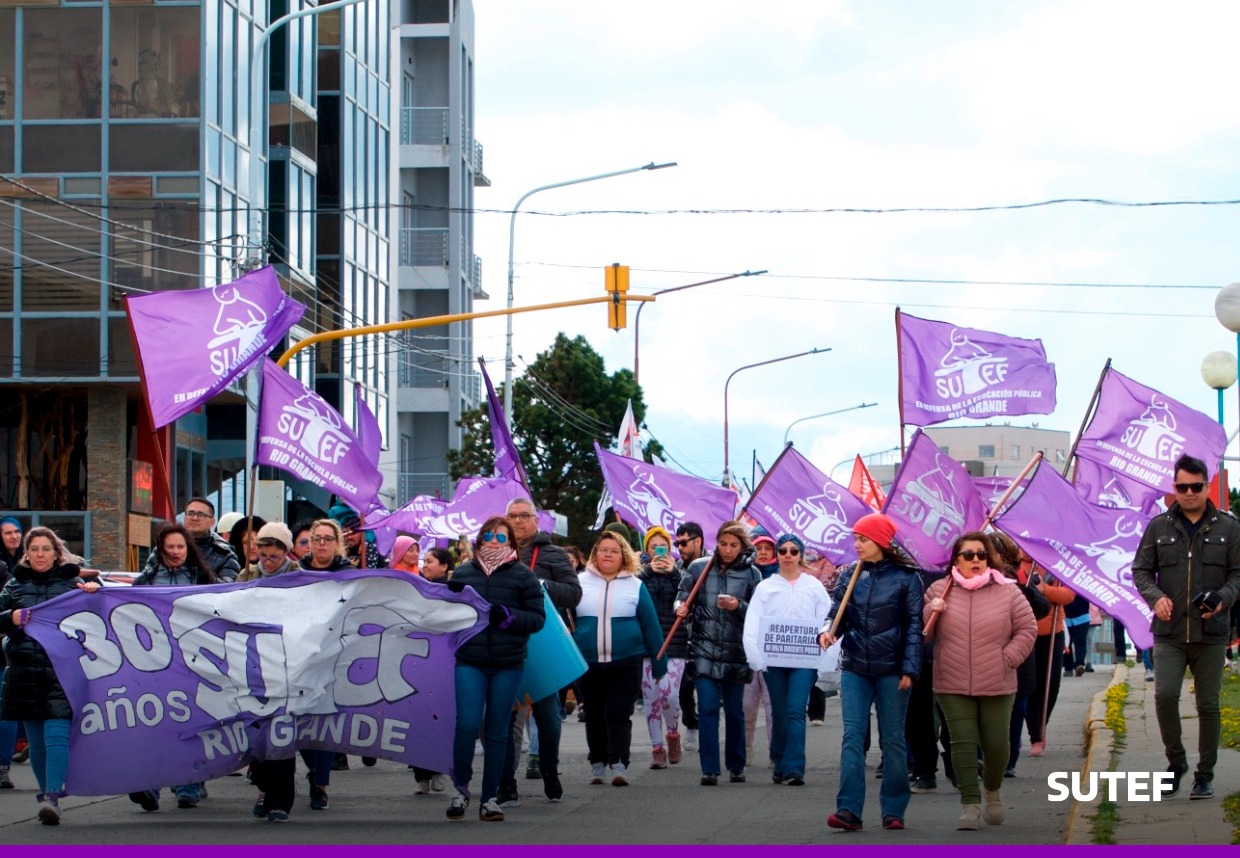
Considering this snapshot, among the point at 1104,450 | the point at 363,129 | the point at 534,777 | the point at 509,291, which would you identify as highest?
the point at 363,129

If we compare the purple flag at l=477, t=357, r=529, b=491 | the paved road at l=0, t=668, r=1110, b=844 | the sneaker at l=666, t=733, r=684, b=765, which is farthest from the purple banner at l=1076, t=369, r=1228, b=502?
the purple flag at l=477, t=357, r=529, b=491

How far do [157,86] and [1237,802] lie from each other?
2521 cm

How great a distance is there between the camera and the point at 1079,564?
13141 millimetres

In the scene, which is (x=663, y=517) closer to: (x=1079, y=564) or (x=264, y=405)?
(x=264, y=405)

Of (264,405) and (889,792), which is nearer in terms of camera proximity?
(889,792)

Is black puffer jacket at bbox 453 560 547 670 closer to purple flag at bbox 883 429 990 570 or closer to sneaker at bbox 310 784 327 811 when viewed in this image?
sneaker at bbox 310 784 327 811

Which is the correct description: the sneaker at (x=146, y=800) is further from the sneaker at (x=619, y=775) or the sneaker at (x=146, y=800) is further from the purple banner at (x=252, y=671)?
the sneaker at (x=619, y=775)

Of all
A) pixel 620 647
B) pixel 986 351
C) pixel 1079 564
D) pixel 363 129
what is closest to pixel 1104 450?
pixel 986 351

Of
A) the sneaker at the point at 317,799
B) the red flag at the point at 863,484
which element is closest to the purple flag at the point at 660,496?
the red flag at the point at 863,484

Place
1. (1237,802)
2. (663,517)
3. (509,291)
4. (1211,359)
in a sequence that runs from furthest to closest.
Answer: (509,291), (1211,359), (663,517), (1237,802)

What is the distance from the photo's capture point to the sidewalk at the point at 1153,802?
9.19 m

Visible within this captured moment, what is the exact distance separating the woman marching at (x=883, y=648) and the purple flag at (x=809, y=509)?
24.1 feet

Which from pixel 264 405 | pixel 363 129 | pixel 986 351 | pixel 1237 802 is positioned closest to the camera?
pixel 1237 802

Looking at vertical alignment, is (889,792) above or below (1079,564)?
below
